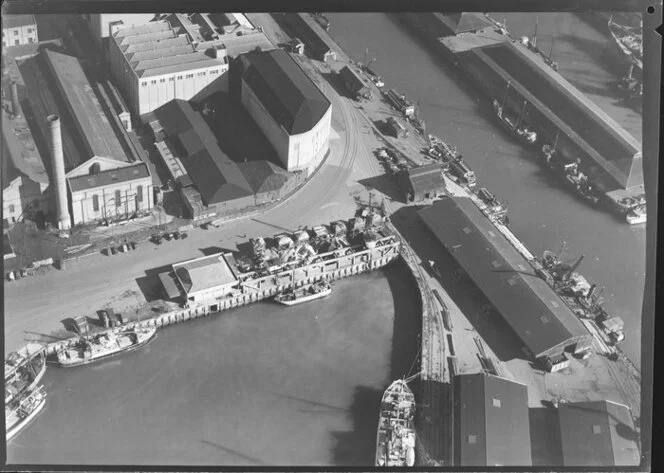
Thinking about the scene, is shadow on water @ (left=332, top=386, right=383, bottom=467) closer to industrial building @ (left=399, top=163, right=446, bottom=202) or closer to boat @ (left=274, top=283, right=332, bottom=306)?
boat @ (left=274, top=283, right=332, bottom=306)

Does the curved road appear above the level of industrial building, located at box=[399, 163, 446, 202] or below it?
below

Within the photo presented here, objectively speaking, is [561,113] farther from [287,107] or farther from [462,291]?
[287,107]

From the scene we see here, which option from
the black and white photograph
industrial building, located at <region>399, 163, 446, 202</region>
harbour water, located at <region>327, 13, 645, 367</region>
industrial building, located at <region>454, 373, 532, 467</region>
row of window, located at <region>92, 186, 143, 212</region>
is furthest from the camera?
industrial building, located at <region>399, 163, 446, 202</region>

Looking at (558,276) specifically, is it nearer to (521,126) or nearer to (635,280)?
(635,280)

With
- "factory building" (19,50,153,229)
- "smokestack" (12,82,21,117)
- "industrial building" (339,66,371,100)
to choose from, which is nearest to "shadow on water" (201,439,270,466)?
"factory building" (19,50,153,229)

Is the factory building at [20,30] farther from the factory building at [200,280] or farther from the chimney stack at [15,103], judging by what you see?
the factory building at [200,280]

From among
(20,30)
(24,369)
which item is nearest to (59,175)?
(24,369)

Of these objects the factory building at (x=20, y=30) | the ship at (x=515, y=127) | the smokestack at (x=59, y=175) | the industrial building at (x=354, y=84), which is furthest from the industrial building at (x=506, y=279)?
the factory building at (x=20, y=30)
